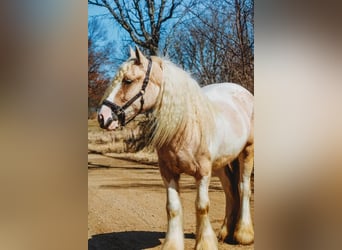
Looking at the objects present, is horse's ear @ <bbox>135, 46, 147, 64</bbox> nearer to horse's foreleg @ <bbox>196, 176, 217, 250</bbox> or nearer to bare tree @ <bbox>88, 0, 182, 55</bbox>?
bare tree @ <bbox>88, 0, 182, 55</bbox>

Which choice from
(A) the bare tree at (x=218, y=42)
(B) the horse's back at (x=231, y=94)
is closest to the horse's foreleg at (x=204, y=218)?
(B) the horse's back at (x=231, y=94)

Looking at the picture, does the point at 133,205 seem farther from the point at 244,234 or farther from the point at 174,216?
the point at 244,234

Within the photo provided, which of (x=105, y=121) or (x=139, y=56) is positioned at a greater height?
(x=139, y=56)

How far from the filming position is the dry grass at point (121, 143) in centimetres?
268

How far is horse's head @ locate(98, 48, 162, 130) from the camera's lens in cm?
268

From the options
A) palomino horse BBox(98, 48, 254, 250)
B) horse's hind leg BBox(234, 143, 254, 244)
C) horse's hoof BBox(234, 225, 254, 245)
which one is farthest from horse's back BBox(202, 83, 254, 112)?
horse's hoof BBox(234, 225, 254, 245)

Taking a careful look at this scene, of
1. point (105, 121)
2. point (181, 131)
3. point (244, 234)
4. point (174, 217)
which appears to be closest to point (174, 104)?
point (181, 131)

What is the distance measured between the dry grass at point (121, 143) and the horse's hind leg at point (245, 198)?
0.49 meters

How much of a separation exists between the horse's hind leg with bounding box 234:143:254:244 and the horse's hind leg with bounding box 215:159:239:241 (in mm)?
25

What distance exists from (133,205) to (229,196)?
53 cm

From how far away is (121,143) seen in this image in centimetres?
270

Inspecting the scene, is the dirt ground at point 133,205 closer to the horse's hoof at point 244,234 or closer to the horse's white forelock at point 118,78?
the horse's hoof at point 244,234
